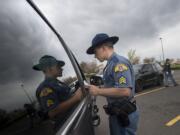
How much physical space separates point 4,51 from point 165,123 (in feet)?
19.0

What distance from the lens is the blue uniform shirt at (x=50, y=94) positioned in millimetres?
1378

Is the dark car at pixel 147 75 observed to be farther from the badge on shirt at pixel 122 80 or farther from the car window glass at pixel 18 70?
the car window glass at pixel 18 70

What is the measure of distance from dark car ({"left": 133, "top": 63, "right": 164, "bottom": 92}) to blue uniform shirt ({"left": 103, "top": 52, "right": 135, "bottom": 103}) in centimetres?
1091

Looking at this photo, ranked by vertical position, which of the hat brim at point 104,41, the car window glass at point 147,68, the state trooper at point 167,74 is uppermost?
the hat brim at point 104,41

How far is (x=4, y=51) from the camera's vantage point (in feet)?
3.91

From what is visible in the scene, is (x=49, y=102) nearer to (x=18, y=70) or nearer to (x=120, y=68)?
(x=18, y=70)

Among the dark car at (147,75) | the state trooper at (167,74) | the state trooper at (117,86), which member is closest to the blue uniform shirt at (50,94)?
the state trooper at (117,86)

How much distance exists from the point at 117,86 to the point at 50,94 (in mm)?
1296

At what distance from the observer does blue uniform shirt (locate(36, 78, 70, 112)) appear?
4.52 ft

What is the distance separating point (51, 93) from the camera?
1545 millimetres

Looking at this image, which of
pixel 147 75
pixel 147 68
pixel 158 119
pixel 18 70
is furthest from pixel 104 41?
pixel 147 68

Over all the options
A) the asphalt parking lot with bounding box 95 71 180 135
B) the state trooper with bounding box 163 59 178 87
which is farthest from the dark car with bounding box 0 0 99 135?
the state trooper with bounding box 163 59 178 87

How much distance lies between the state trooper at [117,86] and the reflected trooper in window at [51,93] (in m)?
0.86

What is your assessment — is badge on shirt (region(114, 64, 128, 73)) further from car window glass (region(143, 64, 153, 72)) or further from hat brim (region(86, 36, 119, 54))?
car window glass (region(143, 64, 153, 72))
